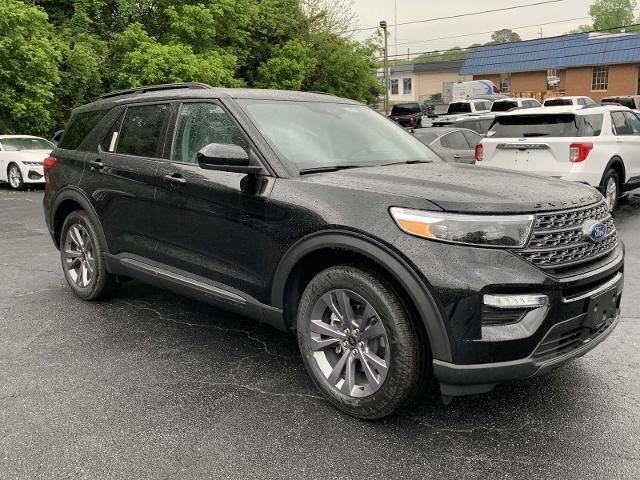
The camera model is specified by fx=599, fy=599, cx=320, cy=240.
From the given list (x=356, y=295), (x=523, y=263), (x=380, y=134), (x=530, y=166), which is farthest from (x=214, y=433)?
(x=530, y=166)

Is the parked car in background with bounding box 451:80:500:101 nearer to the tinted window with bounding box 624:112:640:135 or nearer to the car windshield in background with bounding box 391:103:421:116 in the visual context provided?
the car windshield in background with bounding box 391:103:421:116

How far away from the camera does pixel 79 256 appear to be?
5281 mm

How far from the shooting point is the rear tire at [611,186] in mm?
8915

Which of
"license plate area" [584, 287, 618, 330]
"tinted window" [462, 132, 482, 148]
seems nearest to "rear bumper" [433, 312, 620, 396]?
"license plate area" [584, 287, 618, 330]

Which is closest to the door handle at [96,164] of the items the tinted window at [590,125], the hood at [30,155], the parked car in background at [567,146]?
the parked car in background at [567,146]

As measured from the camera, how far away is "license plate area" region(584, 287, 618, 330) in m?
2.93

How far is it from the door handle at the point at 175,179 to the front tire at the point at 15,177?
12213mm

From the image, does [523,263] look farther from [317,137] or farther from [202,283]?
[202,283]

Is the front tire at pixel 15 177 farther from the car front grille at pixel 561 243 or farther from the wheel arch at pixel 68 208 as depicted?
the car front grille at pixel 561 243

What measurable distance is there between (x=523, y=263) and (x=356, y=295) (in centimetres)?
83

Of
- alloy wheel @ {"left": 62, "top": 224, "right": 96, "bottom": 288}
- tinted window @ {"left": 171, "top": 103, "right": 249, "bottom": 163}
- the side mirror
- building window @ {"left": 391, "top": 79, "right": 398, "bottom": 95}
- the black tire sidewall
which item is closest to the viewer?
the side mirror

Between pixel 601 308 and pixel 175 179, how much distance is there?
269cm

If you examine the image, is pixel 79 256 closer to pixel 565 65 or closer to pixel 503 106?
pixel 503 106

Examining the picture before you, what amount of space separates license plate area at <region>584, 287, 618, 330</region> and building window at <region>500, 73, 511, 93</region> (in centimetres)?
4946
